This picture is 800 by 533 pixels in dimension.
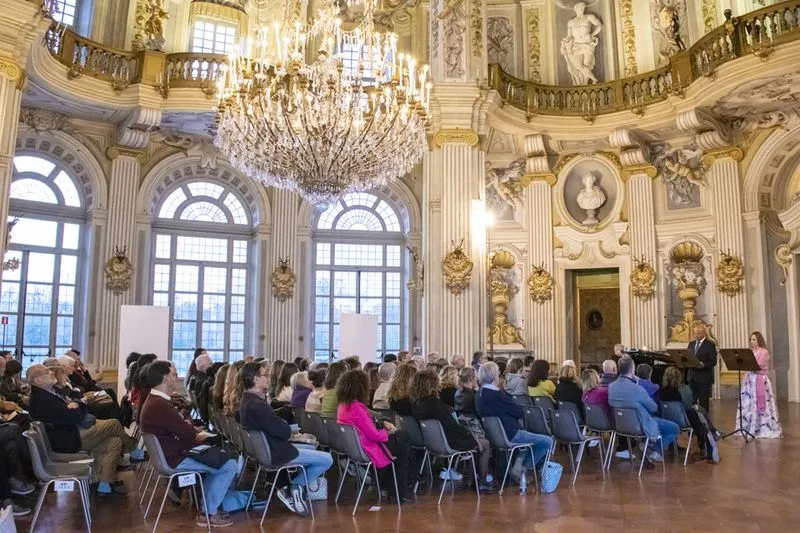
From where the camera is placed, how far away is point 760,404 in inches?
365

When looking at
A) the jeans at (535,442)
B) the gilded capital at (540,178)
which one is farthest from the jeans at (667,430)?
the gilded capital at (540,178)

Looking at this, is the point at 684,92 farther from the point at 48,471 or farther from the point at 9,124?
the point at 48,471

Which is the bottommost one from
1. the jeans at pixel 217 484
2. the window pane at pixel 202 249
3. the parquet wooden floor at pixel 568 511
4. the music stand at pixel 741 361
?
the parquet wooden floor at pixel 568 511

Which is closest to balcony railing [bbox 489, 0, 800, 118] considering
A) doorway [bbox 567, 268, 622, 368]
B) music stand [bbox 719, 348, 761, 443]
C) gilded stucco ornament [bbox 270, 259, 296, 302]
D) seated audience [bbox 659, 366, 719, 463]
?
doorway [bbox 567, 268, 622, 368]

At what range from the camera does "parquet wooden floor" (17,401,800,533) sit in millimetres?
5020

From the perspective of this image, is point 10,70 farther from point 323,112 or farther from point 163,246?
point 163,246

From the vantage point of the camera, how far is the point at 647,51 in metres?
15.2

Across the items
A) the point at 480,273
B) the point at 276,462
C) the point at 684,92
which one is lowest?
the point at 276,462

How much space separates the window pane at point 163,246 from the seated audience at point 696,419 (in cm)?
1187

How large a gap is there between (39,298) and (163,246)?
2.86 metres

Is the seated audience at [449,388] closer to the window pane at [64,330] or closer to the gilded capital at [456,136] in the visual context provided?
the gilded capital at [456,136]

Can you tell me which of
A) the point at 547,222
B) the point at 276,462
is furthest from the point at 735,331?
the point at 276,462

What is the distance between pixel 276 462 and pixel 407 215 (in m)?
12.3

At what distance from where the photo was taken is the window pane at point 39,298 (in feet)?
46.9
